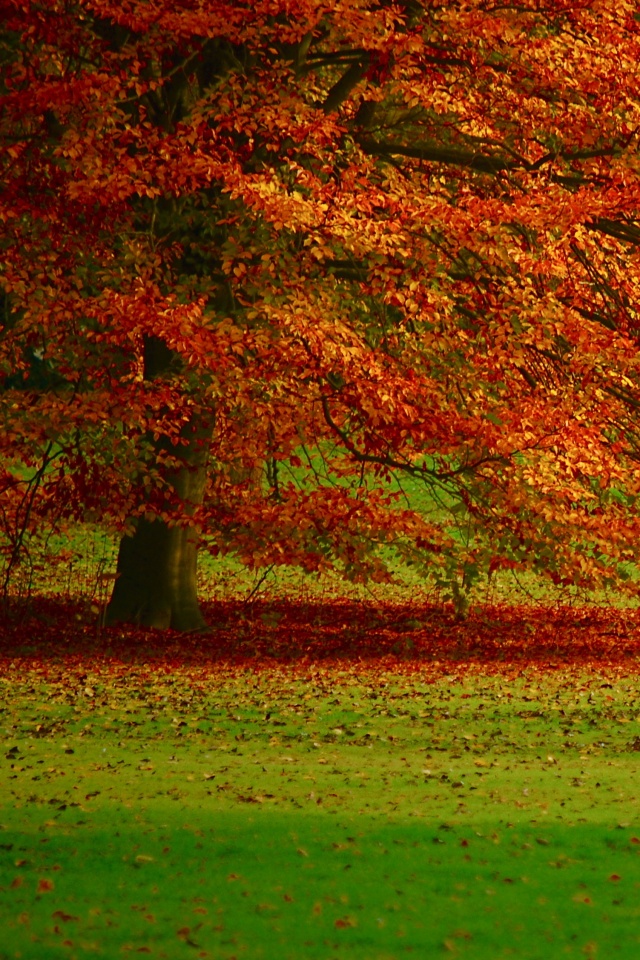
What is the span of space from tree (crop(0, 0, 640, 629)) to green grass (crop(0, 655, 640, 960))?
10.6ft

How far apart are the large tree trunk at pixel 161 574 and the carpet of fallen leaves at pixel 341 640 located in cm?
36

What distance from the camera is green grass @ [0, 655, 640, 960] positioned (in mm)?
6074

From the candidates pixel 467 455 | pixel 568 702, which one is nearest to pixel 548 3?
pixel 467 455

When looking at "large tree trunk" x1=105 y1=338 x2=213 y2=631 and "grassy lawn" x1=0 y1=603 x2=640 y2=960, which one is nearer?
"grassy lawn" x1=0 y1=603 x2=640 y2=960

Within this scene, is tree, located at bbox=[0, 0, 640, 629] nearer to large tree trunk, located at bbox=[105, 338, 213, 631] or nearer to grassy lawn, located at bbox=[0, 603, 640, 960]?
large tree trunk, located at bbox=[105, 338, 213, 631]

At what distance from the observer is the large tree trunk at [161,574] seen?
1789 centimetres

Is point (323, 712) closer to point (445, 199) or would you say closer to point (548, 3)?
point (445, 199)

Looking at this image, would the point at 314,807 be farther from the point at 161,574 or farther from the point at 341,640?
the point at 341,640

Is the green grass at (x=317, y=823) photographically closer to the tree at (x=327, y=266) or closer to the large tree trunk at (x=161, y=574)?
the tree at (x=327, y=266)

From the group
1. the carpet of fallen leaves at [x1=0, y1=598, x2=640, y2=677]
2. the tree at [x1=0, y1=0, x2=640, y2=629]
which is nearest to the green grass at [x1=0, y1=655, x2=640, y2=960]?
the carpet of fallen leaves at [x1=0, y1=598, x2=640, y2=677]

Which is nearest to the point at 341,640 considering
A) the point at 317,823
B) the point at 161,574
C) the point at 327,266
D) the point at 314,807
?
the point at 161,574

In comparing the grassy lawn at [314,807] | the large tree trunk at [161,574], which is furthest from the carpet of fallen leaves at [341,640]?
the large tree trunk at [161,574]

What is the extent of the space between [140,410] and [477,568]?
4.75 m

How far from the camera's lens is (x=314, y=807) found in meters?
8.59
